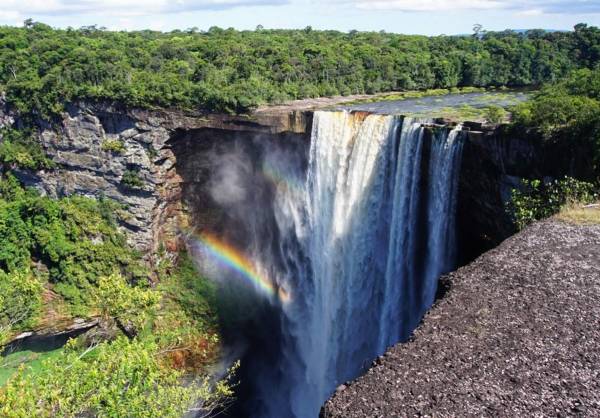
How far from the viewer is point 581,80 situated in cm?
2341

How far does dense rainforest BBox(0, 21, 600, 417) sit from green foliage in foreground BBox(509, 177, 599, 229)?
97mm

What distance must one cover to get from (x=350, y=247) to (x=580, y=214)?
12.1m

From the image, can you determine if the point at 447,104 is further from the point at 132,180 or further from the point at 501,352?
the point at 501,352

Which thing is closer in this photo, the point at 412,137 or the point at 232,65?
the point at 412,137

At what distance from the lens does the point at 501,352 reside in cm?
1038

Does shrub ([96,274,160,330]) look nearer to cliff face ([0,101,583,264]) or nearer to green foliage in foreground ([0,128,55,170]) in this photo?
cliff face ([0,101,583,264])

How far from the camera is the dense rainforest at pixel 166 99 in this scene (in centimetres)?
2217

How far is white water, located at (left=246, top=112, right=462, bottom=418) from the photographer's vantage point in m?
22.3

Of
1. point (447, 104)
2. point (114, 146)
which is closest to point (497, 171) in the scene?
point (447, 104)

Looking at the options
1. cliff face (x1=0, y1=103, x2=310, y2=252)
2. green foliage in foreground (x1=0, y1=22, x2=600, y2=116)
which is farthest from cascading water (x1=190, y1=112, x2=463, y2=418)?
green foliage in foreground (x1=0, y1=22, x2=600, y2=116)

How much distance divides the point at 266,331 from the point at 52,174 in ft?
58.1

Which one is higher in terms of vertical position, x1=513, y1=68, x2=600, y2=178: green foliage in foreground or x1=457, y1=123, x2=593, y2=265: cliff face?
x1=513, y1=68, x2=600, y2=178: green foliage in foreground

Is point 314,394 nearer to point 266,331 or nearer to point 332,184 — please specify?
point 266,331

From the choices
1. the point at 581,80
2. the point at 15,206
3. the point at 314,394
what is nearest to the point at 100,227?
the point at 15,206
